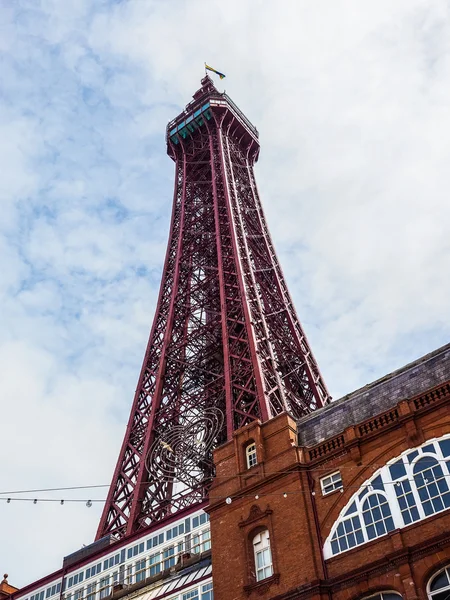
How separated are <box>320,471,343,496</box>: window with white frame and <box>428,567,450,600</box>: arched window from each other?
3787 millimetres

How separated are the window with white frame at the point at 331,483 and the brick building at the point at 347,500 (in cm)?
3

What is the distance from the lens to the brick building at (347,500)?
18031 mm

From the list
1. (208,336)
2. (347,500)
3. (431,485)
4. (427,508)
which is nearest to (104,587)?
(347,500)

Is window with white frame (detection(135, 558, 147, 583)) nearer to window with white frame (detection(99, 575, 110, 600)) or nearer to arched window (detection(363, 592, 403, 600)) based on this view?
window with white frame (detection(99, 575, 110, 600))

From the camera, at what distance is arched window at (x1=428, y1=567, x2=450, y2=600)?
55.5ft

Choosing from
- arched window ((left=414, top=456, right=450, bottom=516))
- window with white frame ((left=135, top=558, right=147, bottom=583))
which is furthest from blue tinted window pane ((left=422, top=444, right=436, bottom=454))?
window with white frame ((left=135, top=558, right=147, bottom=583))

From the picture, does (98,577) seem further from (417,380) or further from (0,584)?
(417,380)

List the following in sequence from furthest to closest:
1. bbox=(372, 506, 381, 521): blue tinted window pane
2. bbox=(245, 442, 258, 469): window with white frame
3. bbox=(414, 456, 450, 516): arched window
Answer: bbox=(245, 442, 258, 469): window with white frame, bbox=(372, 506, 381, 521): blue tinted window pane, bbox=(414, 456, 450, 516): arched window

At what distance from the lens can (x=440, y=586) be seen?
17.1m

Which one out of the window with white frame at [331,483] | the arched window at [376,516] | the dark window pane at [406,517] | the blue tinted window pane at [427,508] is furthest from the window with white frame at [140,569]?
the blue tinted window pane at [427,508]

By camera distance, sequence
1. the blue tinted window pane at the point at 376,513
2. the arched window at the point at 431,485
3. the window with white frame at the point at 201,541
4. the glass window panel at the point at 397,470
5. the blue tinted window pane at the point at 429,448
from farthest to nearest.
→ the window with white frame at the point at 201,541, the glass window panel at the point at 397,470, the blue tinted window pane at the point at 429,448, the blue tinted window pane at the point at 376,513, the arched window at the point at 431,485

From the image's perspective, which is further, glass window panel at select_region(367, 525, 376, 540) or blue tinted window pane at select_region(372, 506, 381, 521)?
blue tinted window pane at select_region(372, 506, 381, 521)

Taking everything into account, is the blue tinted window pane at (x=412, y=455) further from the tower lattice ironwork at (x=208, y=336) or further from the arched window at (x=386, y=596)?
the tower lattice ironwork at (x=208, y=336)

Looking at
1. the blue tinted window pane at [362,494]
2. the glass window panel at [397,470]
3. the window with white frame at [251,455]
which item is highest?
the window with white frame at [251,455]
